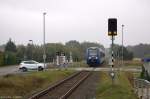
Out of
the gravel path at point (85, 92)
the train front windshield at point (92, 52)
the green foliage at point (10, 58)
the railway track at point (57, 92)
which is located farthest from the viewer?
the green foliage at point (10, 58)

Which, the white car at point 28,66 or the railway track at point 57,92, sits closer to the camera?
the railway track at point 57,92

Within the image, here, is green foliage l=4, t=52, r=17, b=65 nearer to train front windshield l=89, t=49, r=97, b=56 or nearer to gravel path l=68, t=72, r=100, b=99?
train front windshield l=89, t=49, r=97, b=56

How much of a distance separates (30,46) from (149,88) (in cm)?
8863

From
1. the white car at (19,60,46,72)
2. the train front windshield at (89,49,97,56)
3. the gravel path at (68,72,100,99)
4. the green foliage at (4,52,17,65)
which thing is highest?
the train front windshield at (89,49,97,56)

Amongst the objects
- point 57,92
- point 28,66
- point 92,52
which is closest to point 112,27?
point 57,92

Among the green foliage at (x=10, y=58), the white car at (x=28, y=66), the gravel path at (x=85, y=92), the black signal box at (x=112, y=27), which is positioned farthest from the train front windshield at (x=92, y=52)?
the black signal box at (x=112, y=27)

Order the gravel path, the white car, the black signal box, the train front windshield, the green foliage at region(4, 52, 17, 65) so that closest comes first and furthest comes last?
the black signal box, the gravel path, the white car, the train front windshield, the green foliage at region(4, 52, 17, 65)

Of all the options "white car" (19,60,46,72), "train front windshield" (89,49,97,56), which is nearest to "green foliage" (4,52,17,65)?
"train front windshield" (89,49,97,56)

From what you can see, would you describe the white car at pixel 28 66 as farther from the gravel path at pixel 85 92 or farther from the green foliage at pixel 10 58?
the gravel path at pixel 85 92

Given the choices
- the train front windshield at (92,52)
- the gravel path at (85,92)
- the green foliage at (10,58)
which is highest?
the train front windshield at (92,52)

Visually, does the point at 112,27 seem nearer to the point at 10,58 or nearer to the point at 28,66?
the point at 28,66

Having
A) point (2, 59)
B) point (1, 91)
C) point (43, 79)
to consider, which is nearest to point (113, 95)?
point (1, 91)

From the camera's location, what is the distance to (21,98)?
2372cm

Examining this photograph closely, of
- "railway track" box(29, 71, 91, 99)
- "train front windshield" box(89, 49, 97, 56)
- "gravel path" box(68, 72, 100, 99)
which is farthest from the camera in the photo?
"train front windshield" box(89, 49, 97, 56)
